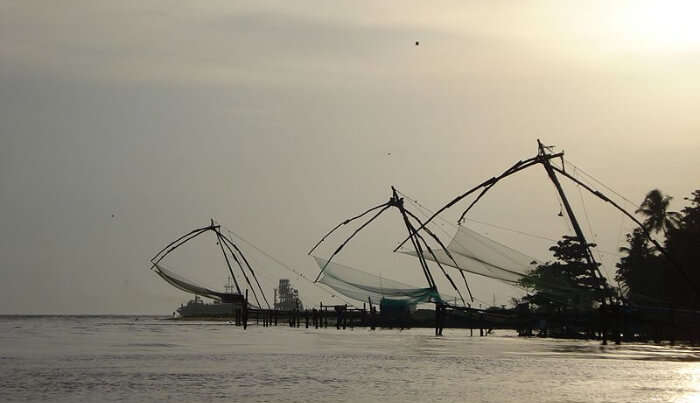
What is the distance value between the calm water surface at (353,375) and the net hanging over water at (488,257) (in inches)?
120

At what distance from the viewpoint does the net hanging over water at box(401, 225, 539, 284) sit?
4066 centimetres

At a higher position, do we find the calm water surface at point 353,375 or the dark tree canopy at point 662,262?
the dark tree canopy at point 662,262

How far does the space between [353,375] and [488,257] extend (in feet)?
41.4

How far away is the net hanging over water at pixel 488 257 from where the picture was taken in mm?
40656

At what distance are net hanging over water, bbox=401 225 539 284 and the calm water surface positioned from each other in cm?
304

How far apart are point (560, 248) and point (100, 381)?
47.4 metres

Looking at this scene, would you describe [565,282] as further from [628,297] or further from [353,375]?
[353,375]

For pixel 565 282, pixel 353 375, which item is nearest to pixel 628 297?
pixel 565 282

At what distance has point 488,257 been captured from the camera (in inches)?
1633

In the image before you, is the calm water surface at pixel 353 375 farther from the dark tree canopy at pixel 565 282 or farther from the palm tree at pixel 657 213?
the palm tree at pixel 657 213

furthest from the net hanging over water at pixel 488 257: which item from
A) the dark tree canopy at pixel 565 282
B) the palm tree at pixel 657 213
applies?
the palm tree at pixel 657 213

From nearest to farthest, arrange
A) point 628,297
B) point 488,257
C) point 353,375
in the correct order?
point 353,375 → point 488,257 → point 628,297

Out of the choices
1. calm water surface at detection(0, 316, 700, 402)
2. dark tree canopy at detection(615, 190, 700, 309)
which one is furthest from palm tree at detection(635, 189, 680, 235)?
calm water surface at detection(0, 316, 700, 402)

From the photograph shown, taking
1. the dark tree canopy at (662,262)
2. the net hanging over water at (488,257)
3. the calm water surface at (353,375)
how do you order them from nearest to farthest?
the calm water surface at (353,375)
the net hanging over water at (488,257)
the dark tree canopy at (662,262)
